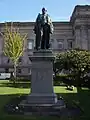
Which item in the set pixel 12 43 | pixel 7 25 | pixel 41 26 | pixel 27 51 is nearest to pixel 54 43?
pixel 27 51

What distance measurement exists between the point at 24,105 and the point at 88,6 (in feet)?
187

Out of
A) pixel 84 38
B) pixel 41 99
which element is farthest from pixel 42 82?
pixel 84 38

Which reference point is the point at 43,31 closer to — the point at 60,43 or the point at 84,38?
the point at 84,38

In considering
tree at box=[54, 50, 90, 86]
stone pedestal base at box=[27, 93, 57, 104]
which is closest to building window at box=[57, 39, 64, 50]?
tree at box=[54, 50, 90, 86]

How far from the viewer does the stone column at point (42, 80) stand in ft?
51.4

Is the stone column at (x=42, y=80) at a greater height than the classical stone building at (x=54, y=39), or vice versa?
the classical stone building at (x=54, y=39)

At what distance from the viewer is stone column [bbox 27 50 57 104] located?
15.7 metres

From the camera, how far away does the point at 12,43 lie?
5559cm

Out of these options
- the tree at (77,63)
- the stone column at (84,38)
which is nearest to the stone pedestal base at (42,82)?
the tree at (77,63)

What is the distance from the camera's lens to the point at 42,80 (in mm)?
15789

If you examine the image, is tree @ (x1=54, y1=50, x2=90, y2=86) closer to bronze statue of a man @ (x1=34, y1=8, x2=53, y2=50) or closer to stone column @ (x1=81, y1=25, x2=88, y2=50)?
bronze statue of a man @ (x1=34, y1=8, x2=53, y2=50)

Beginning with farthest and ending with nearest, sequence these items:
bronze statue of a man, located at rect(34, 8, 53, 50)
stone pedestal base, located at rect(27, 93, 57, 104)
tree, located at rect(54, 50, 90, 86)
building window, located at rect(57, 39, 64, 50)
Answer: building window, located at rect(57, 39, 64, 50) → tree, located at rect(54, 50, 90, 86) → bronze statue of a man, located at rect(34, 8, 53, 50) → stone pedestal base, located at rect(27, 93, 57, 104)

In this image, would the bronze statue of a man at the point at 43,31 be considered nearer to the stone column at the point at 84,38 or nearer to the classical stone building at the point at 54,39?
the stone column at the point at 84,38

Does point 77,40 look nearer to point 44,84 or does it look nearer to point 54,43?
point 54,43
